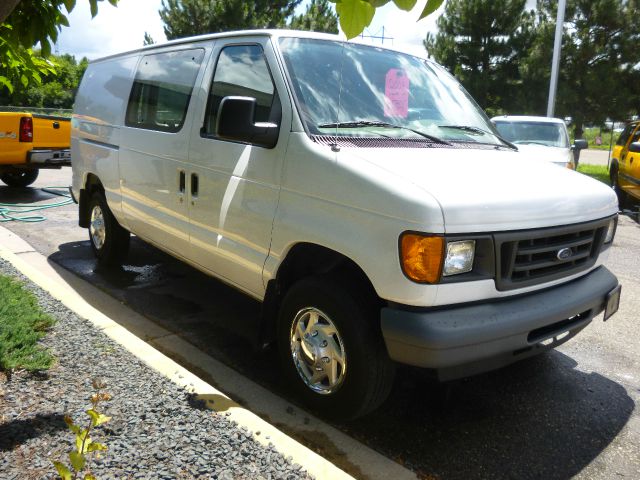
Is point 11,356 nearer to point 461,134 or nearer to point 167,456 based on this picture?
point 167,456

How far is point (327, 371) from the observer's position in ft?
10.7

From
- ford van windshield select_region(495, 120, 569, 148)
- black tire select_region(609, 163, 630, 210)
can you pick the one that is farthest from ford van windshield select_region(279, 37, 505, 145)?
black tire select_region(609, 163, 630, 210)

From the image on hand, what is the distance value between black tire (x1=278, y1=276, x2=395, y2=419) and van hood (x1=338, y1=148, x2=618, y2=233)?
2.14 feet

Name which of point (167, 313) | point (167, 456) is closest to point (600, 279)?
point (167, 456)

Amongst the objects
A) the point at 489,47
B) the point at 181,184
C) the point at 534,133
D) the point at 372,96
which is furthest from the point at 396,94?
the point at 489,47

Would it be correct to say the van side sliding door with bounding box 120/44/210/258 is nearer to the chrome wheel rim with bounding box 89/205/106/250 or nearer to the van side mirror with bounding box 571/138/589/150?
the chrome wheel rim with bounding box 89/205/106/250

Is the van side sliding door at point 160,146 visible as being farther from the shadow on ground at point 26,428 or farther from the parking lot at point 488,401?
the shadow on ground at point 26,428

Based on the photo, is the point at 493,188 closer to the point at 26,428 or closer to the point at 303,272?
the point at 303,272

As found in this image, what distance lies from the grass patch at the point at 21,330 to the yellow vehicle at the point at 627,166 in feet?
32.0

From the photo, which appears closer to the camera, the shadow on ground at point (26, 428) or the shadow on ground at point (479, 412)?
the shadow on ground at point (26, 428)

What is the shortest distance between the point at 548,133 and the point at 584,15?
427 inches

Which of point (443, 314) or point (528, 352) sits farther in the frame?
point (528, 352)

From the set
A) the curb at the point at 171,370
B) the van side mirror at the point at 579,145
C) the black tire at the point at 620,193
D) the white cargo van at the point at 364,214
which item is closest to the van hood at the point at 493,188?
the white cargo van at the point at 364,214

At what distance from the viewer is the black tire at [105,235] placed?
594 centimetres
